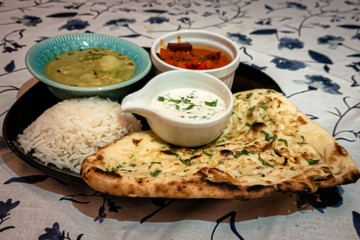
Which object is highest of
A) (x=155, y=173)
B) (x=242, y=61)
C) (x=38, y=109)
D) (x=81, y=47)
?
(x=81, y=47)

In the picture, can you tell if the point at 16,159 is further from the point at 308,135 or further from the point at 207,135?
the point at 308,135

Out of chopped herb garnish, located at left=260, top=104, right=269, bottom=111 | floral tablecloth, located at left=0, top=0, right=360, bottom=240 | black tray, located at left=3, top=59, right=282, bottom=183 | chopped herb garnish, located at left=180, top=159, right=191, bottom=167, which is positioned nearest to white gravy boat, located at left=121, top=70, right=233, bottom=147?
chopped herb garnish, located at left=180, top=159, right=191, bottom=167

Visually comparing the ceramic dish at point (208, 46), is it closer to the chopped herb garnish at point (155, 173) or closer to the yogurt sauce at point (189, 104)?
the yogurt sauce at point (189, 104)

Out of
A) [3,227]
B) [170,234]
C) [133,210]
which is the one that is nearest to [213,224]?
[170,234]

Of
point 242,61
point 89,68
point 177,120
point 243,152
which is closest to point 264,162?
point 243,152

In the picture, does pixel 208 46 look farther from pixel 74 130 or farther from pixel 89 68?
pixel 74 130

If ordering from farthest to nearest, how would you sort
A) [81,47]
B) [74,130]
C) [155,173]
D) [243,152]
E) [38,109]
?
[81,47]
[38,109]
[74,130]
[243,152]
[155,173]

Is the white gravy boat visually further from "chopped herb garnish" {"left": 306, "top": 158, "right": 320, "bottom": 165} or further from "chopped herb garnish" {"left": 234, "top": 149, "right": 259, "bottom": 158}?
"chopped herb garnish" {"left": 306, "top": 158, "right": 320, "bottom": 165}

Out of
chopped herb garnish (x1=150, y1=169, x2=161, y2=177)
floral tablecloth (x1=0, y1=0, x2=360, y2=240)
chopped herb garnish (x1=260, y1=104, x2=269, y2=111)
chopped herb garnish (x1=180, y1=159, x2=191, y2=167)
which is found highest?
chopped herb garnish (x1=260, y1=104, x2=269, y2=111)
